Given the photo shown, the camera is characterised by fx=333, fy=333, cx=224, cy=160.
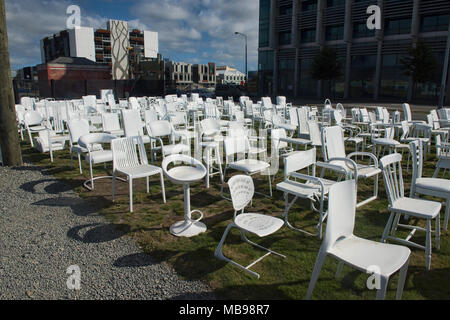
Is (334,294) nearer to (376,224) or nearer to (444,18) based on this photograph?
(376,224)

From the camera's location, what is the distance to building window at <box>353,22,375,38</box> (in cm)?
3497

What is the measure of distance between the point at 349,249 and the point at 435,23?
35911 mm

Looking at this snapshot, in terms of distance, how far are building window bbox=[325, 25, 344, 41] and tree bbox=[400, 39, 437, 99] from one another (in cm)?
1029

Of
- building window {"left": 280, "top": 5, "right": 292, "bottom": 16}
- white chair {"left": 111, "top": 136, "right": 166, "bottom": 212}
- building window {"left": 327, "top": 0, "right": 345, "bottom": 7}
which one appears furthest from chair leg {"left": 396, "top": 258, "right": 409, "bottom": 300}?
building window {"left": 280, "top": 5, "right": 292, "bottom": 16}

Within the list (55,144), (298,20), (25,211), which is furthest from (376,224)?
(298,20)

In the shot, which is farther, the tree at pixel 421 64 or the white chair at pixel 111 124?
the tree at pixel 421 64

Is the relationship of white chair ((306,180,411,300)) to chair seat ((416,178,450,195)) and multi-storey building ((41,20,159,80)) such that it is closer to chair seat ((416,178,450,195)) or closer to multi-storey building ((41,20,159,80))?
chair seat ((416,178,450,195))

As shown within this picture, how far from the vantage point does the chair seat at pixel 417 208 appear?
323 centimetres

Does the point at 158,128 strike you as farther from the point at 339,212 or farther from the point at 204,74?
the point at 204,74

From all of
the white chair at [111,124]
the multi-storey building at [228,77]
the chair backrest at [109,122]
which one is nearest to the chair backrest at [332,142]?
the white chair at [111,124]

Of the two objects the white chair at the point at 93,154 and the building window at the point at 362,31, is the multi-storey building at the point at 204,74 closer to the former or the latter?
the building window at the point at 362,31

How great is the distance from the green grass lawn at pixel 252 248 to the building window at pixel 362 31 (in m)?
34.4

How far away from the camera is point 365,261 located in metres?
2.38

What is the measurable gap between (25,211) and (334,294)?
424 centimetres
